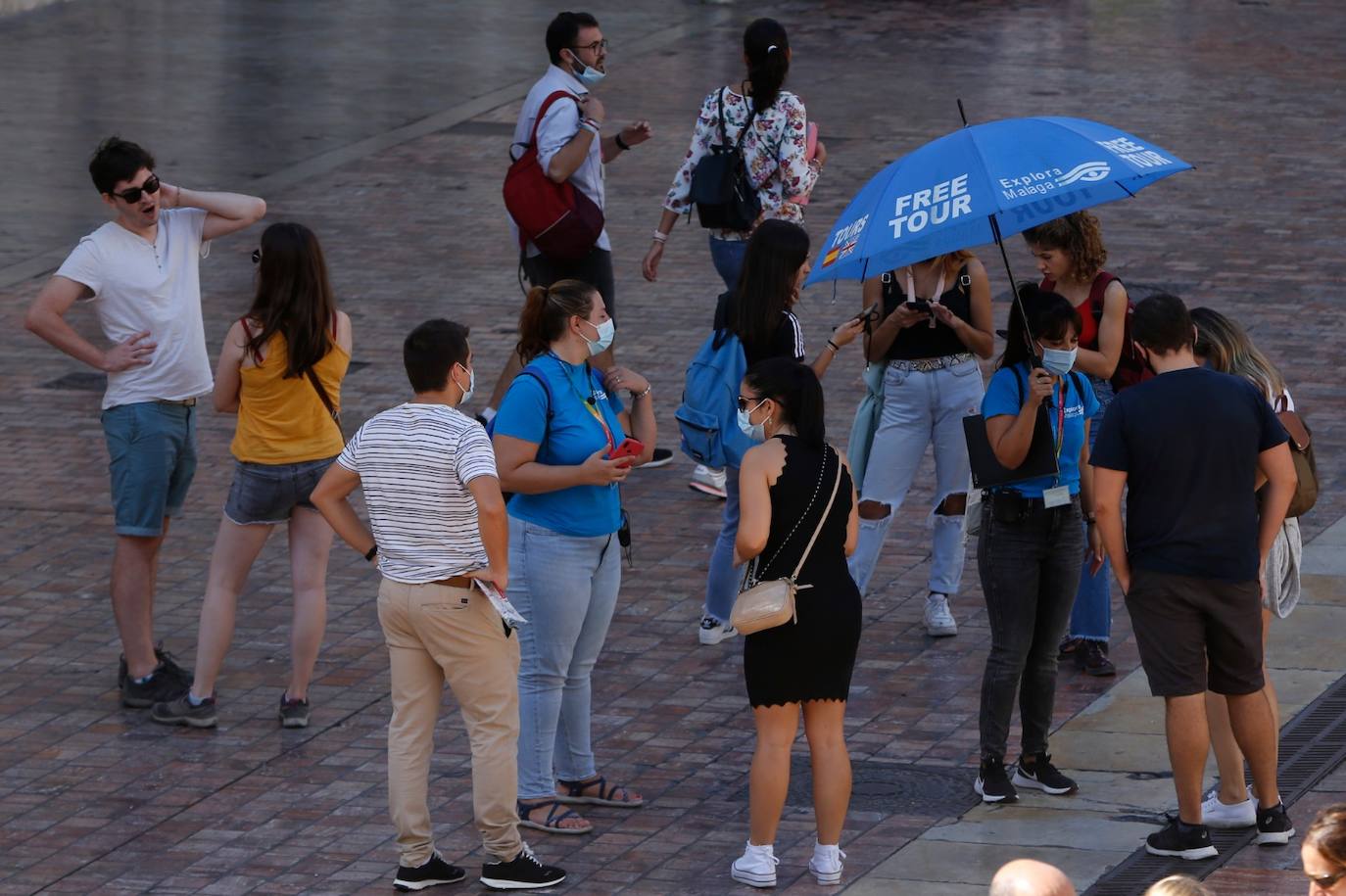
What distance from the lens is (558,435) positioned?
288 inches

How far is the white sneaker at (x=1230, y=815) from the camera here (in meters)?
7.40

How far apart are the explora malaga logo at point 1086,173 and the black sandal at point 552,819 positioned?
2.71 metres

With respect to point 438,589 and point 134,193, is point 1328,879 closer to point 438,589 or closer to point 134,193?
point 438,589

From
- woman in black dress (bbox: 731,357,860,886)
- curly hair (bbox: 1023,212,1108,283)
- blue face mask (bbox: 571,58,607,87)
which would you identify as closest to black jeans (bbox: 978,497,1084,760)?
woman in black dress (bbox: 731,357,860,886)

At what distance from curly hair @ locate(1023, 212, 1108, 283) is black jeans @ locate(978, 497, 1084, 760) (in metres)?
1.15

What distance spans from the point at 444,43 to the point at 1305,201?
1098cm

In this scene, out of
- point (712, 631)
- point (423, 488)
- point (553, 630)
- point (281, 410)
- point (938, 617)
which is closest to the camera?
point (423, 488)

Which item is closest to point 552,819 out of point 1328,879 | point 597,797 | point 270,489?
point 597,797

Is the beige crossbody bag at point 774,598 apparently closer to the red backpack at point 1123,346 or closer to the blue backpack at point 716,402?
the blue backpack at point 716,402

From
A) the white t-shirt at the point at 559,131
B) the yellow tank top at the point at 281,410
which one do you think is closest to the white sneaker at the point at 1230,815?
the yellow tank top at the point at 281,410

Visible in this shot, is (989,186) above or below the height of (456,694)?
above

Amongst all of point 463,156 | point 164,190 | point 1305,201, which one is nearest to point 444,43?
point 463,156

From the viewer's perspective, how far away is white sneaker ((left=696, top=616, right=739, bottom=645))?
9.18m

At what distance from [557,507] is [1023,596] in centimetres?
164
